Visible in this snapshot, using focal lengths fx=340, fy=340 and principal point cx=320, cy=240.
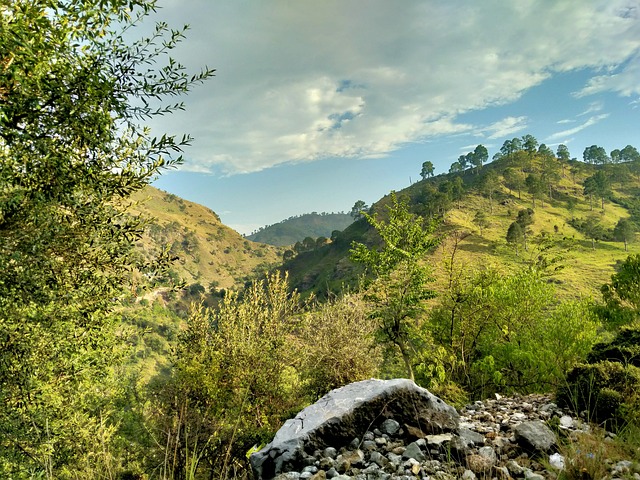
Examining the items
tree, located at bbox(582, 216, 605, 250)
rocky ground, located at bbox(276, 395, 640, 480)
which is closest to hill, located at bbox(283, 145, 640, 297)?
tree, located at bbox(582, 216, 605, 250)

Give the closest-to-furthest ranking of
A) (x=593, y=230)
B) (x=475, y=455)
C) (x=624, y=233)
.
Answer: (x=475, y=455) → (x=624, y=233) → (x=593, y=230)

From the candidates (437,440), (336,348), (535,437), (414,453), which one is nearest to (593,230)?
(336,348)

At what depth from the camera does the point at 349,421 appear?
693 centimetres

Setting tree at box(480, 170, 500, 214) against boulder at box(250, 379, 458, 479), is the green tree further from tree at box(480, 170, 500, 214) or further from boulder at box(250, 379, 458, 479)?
tree at box(480, 170, 500, 214)

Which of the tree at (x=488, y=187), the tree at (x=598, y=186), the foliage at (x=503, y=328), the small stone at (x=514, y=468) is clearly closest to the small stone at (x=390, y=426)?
the small stone at (x=514, y=468)

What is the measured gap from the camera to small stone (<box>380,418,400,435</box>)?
6801 mm

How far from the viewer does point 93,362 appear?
11.6 metres

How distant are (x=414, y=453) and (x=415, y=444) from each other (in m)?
0.24

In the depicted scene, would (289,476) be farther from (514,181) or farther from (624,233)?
(514,181)

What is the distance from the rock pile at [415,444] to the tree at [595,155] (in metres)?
220

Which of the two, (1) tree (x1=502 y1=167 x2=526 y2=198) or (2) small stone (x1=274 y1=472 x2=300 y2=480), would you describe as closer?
(2) small stone (x1=274 y1=472 x2=300 y2=480)

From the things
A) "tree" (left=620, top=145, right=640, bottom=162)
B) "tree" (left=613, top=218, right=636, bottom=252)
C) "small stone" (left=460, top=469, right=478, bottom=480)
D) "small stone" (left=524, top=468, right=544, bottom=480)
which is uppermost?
"tree" (left=620, top=145, right=640, bottom=162)

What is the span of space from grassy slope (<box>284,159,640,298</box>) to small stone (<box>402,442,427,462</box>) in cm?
5114

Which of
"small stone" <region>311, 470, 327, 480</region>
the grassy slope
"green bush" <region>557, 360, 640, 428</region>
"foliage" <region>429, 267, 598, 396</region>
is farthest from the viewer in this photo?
the grassy slope
